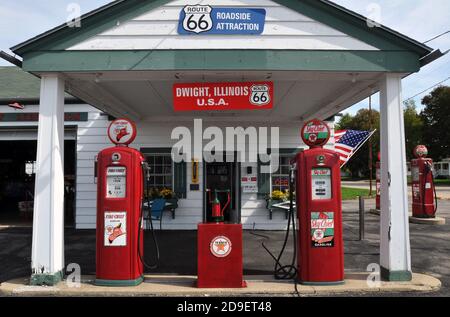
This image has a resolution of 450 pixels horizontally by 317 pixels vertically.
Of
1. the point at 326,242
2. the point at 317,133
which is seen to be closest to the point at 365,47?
the point at 317,133

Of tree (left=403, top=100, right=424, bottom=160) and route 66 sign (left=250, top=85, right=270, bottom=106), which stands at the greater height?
tree (left=403, top=100, right=424, bottom=160)

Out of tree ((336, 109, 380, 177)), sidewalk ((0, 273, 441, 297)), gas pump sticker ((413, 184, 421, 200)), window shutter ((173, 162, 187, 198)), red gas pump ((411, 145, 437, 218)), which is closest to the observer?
sidewalk ((0, 273, 441, 297))

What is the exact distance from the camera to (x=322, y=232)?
591 centimetres

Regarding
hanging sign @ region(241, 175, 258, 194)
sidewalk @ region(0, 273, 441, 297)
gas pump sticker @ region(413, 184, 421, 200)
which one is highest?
hanging sign @ region(241, 175, 258, 194)

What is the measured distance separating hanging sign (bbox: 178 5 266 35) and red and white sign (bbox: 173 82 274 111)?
0.80 metres

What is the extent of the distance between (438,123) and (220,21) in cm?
4954

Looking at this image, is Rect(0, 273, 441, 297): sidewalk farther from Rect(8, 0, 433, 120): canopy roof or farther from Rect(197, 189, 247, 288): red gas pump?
Rect(8, 0, 433, 120): canopy roof

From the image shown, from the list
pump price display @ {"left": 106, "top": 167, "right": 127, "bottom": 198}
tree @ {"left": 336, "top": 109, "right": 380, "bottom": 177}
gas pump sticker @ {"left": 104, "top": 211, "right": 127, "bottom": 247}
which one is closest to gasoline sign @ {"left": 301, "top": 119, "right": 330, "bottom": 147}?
pump price display @ {"left": 106, "top": 167, "right": 127, "bottom": 198}

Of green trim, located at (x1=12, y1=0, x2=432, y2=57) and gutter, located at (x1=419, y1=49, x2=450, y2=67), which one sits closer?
gutter, located at (x1=419, y1=49, x2=450, y2=67)

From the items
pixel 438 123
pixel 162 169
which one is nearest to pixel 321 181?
pixel 162 169

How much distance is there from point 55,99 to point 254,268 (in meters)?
4.32

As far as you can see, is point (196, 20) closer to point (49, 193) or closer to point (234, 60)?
point (234, 60)

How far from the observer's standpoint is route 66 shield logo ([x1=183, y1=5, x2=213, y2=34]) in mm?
6250
